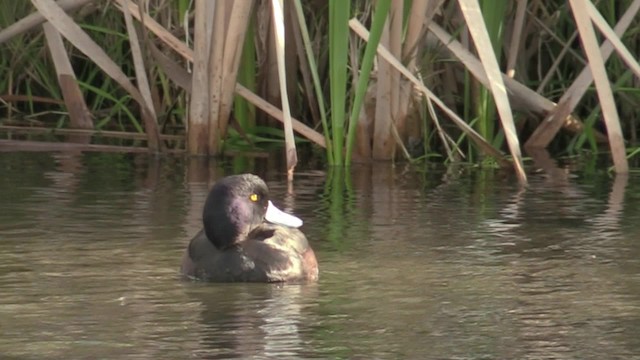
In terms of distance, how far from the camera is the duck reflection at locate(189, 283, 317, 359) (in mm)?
5039

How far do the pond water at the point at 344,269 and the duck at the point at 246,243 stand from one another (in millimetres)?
81

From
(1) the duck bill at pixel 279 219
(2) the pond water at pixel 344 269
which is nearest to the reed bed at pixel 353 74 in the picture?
(2) the pond water at pixel 344 269

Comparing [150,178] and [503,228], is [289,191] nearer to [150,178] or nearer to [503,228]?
[150,178]

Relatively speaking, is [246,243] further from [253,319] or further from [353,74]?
[353,74]

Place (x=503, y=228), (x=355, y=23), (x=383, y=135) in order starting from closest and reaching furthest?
(x=503, y=228)
(x=355, y=23)
(x=383, y=135)

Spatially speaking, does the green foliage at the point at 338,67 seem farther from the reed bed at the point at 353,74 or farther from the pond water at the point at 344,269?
the pond water at the point at 344,269

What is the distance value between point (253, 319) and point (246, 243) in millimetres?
1034

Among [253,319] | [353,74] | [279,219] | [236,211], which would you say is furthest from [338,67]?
[253,319]

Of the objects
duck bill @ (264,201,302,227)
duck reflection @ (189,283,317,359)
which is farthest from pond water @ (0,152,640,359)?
duck bill @ (264,201,302,227)

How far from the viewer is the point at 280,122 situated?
10344 millimetres

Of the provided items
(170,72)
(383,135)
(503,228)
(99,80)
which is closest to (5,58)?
(99,80)

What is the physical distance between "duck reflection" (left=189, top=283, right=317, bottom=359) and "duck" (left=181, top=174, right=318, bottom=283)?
0.18 feet

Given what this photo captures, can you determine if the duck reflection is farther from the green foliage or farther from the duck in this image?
the green foliage

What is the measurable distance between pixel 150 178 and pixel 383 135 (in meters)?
1.28
